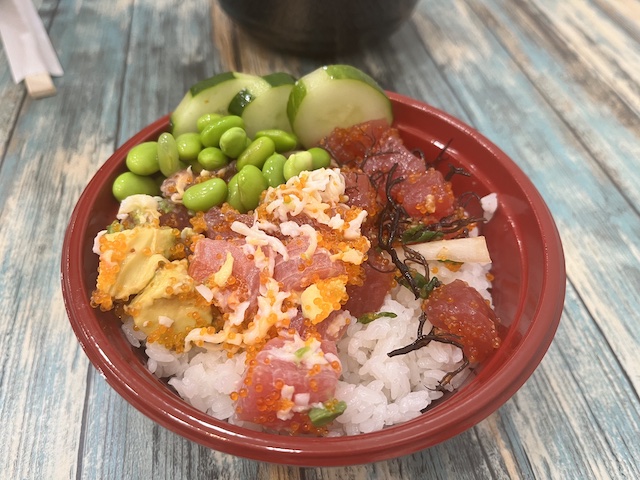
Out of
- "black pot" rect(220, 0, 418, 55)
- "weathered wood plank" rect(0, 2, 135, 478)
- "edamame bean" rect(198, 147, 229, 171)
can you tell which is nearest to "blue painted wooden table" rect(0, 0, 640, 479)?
"weathered wood plank" rect(0, 2, 135, 478)

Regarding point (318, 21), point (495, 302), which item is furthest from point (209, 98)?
point (495, 302)

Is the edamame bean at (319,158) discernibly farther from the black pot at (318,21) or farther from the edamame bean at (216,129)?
the black pot at (318,21)

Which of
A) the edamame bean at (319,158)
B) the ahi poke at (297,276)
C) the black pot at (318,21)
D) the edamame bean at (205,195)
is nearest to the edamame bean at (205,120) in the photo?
the ahi poke at (297,276)

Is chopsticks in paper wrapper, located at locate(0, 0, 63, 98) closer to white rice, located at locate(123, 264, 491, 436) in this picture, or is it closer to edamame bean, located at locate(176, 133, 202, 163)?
edamame bean, located at locate(176, 133, 202, 163)

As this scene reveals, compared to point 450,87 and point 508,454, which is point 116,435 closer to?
point 508,454

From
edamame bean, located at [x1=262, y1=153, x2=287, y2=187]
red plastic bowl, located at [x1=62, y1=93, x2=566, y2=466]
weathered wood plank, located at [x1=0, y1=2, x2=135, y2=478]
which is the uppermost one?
edamame bean, located at [x1=262, y1=153, x2=287, y2=187]

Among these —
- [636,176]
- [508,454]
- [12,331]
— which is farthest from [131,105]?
[636,176]
